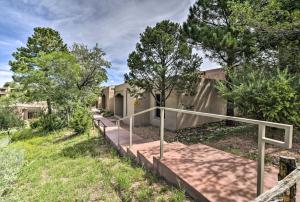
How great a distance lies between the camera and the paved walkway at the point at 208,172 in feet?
10.9

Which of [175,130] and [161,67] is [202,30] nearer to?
[161,67]

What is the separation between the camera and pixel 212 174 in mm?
3980

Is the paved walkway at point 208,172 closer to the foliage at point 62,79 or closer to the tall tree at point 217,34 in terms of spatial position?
the tall tree at point 217,34

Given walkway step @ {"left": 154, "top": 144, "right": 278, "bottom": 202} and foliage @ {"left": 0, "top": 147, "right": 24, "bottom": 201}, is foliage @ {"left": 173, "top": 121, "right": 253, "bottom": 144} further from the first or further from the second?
foliage @ {"left": 0, "top": 147, "right": 24, "bottom": 201}

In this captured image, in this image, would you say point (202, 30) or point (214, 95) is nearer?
point (202, 30)

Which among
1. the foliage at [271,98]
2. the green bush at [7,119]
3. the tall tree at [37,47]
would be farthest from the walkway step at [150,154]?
the green bush at [7,119]

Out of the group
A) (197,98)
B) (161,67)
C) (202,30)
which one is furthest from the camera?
(197,98)

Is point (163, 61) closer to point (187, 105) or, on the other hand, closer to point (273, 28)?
point (187, 105)

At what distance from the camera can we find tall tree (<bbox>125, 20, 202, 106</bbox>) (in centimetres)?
1071

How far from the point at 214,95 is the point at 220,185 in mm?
10851

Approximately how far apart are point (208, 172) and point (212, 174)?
0.12 m

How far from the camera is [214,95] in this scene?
13844mm

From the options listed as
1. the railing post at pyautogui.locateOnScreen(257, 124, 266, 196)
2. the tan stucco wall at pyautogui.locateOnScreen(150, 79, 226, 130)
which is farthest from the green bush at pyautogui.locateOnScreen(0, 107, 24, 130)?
the railing post at pyautogui.locateOnScreen(257, 124, 266, 196)

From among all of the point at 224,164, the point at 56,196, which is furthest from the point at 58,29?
the point at 224,164
